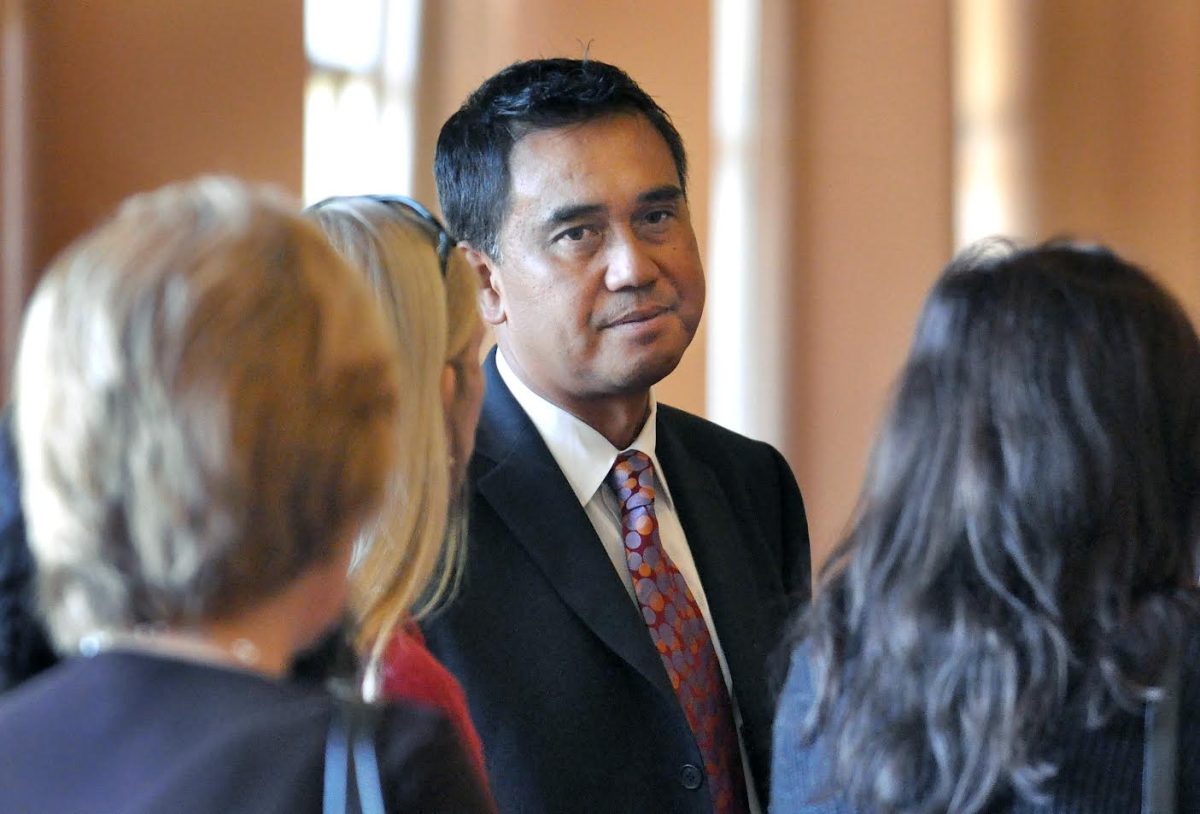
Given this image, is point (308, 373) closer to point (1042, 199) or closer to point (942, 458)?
point (942, 458)

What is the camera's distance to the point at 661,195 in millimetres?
2244

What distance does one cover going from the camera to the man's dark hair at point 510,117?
2242 mm

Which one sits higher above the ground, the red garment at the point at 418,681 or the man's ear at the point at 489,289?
→ the man's ear at the point at 489,289

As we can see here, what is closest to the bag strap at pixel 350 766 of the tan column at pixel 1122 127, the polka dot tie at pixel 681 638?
the polka dot tie at pixel 681 638

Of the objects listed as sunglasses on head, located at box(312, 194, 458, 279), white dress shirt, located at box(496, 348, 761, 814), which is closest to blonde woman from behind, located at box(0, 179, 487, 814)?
sunglasses on head, located at box(312, 194, 458, 279)

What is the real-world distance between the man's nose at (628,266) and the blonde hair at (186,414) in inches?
47.2

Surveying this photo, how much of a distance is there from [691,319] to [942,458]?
3.02 feet

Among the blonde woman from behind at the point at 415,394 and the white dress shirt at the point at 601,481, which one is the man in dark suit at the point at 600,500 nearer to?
the white dress shirt at the point at 601,481

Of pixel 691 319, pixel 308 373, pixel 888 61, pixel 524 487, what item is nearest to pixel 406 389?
pixel 308 373

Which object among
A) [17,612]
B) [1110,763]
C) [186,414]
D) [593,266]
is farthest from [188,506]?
[593,266]

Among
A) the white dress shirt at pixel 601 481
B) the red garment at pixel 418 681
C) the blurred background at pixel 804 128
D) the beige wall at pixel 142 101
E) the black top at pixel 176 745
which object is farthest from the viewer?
the blurred background at pixel 804 128

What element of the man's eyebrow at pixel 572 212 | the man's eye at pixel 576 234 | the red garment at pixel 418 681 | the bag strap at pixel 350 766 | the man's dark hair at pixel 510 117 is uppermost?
the man's dark hair at pixel 510 117

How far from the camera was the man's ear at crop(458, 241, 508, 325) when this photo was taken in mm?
2254

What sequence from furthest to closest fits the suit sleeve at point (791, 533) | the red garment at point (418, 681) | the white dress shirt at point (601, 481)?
the suit sleeve at point (791, 533), the white dress shirt at point (601, 481), the red garment at point (418, 681)
